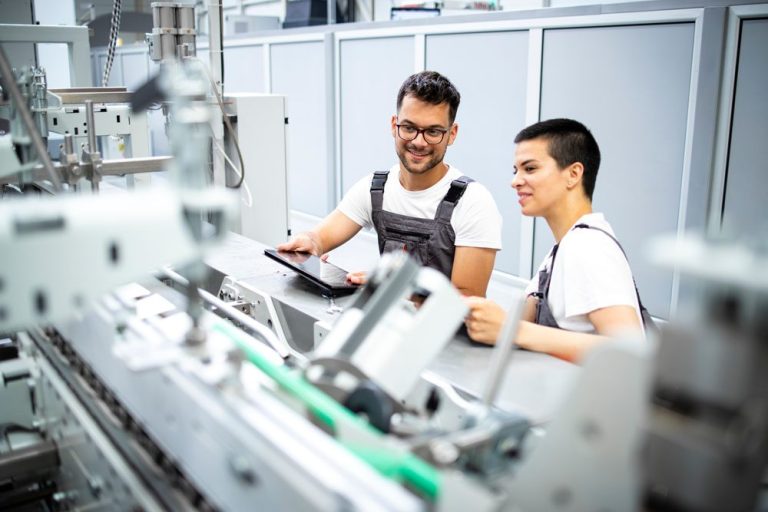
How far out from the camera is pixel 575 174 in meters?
1.61

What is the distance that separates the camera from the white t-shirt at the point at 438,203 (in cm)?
201

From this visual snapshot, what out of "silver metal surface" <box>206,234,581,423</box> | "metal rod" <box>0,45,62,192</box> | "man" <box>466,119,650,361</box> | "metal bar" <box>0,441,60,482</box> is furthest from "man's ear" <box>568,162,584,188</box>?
"metal bar" <box>0,441,60,482</box>

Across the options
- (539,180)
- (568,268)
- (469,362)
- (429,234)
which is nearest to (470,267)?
(429,234)

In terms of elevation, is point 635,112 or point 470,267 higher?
point 635,112

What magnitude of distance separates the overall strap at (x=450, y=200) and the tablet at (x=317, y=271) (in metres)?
0.39

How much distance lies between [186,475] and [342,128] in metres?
A: 4.37

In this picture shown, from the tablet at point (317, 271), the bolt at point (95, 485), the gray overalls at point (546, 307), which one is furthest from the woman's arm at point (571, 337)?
the bolt at point (95, 485)

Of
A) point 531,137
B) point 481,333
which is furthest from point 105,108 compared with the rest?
point 481,333

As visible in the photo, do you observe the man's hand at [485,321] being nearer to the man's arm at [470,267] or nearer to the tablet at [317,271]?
the tablet at [317,271]

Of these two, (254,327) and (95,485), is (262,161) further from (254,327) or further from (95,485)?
(95,485)

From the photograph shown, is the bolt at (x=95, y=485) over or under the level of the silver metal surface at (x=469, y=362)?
under

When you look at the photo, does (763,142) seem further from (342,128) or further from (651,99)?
(342,128)

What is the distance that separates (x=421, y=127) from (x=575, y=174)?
56 cm

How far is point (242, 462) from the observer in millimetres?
655
